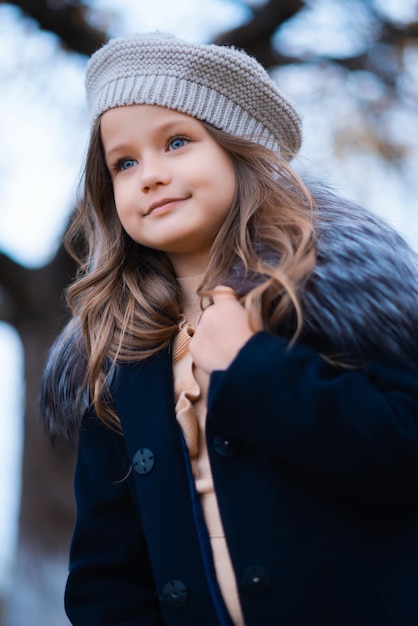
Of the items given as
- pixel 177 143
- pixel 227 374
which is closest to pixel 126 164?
pixel 177 143

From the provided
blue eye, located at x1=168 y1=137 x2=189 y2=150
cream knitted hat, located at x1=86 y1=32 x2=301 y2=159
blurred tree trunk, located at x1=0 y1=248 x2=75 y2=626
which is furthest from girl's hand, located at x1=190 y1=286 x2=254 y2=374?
blurred tree trunk, located at x1=0 y1=248 x2=75 y2=626

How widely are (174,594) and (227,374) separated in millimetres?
539

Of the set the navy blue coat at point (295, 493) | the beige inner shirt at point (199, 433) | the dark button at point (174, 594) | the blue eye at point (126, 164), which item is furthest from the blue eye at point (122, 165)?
the dark button at point (174, 594)

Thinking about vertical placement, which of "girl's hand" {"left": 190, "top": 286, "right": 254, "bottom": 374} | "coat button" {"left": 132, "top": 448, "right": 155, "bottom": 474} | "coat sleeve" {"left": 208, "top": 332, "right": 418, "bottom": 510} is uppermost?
"girl's hand" {"left": 190, "top": 286, "right": 254, "bottom": 374}

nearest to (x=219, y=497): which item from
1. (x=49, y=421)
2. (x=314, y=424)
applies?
(x=314, y=424)

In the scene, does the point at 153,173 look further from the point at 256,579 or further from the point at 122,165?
the point at 256,579

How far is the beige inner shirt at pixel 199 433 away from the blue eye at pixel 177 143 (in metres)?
0.36

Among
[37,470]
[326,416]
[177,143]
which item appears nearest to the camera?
[326,416]

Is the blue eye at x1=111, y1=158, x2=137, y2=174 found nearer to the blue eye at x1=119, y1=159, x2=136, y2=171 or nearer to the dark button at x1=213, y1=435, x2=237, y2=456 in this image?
the blue eye at x1=119, y1=159, x2=136, y2=171

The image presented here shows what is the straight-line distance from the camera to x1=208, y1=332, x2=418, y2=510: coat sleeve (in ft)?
5.28

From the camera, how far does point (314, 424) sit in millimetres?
1609

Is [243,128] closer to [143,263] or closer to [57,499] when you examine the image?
[143,263]

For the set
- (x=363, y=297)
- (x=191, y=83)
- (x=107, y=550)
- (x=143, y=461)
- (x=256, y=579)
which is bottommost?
(x=107, y=550)

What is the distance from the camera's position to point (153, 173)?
194 cm
